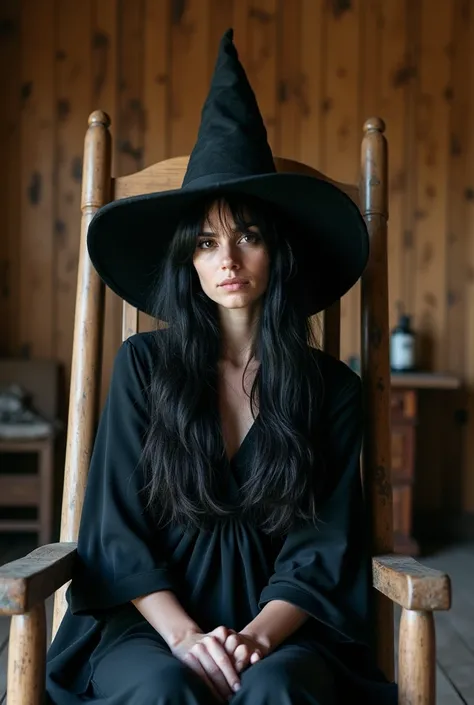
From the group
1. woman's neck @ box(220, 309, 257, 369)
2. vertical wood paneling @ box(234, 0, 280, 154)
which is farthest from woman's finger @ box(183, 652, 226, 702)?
vertical wood paneling @ box(234, 0, 280, 154)

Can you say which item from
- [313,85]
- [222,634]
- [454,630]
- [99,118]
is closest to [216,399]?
[222,634]

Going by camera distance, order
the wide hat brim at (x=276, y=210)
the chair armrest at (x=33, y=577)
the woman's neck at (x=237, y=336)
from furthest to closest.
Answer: the woman's neck at (x=237, y=336)
the wide hat brim at (x=276, y=210)
the chair armrest at (x=33, y=577)

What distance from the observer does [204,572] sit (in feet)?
2.75

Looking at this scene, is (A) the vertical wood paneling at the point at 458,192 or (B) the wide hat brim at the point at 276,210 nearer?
(B) the wide hat brim at the point at 276,210

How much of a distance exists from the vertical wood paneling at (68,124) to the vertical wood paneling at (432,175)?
1309mm

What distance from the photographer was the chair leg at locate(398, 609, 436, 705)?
67 centimetres

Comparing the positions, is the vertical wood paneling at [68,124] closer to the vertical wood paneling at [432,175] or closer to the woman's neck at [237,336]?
the vertical wood paneling at [432,175]

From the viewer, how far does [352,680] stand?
767mm

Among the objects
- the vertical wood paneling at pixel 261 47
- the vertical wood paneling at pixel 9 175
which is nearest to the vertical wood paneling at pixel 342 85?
the vertical wood paneling at pixel 261 47

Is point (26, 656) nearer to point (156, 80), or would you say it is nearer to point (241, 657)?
point (241, 657)

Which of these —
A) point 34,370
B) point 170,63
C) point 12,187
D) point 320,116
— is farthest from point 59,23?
point 34,370

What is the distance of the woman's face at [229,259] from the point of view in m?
0.87

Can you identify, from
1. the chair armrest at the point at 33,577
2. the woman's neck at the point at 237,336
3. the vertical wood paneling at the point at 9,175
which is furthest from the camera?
the vertical wood paneling at the point at 9,175

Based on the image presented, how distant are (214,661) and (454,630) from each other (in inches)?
50.4
